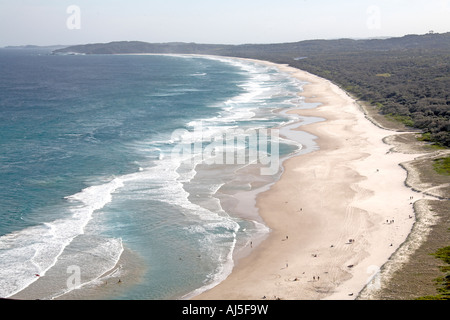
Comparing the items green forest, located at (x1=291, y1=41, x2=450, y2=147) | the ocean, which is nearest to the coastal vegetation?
green forest, located at (x1=291, y1=41, x2=450, y2=147)

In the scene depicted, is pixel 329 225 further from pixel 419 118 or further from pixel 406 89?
pixel 406 89

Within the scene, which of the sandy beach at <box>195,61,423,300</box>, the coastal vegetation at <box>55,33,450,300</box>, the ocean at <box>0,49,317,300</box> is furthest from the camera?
the ocean at <box>0,49,317,300</box>

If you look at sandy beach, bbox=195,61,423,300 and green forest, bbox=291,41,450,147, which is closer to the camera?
sandy beach, bbox=195,61,423,300

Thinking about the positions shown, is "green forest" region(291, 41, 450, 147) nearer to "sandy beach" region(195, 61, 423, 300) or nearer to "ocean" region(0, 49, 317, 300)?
"sandy beach" region(195, 61, 423, 300)

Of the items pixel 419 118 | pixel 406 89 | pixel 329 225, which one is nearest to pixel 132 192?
pixel 329 225

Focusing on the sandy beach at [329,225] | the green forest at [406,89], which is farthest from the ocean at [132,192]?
the green forest at [406,89]

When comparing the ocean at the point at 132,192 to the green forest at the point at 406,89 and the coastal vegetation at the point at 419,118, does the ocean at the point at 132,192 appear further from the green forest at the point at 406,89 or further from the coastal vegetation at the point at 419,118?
the green forest at the point at 406,89
